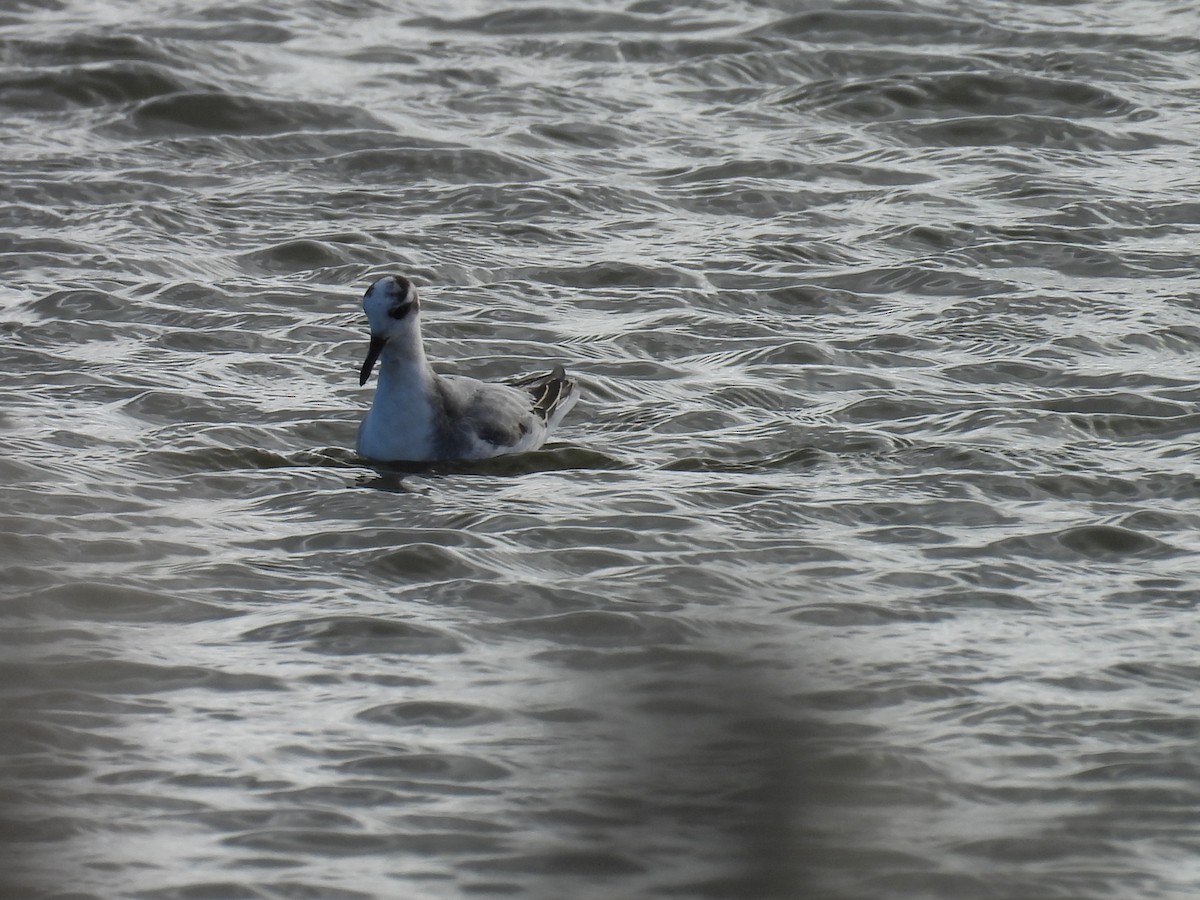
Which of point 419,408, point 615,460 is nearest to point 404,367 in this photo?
point 419,408

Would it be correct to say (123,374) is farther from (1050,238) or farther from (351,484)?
(1050,238)

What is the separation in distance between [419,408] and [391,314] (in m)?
0.56

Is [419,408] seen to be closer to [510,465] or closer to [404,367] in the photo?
[404,367]

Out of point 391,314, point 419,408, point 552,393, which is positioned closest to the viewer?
point 419,408

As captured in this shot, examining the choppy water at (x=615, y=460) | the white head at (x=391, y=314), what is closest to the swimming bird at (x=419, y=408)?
the white head at (x=391, y=314)

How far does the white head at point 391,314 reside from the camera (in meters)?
10.4

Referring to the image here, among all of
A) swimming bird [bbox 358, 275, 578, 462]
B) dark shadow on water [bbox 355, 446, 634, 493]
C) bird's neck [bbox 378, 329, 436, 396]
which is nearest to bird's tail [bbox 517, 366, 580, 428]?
swimming bird [bbox 358, 275, 578, 462]

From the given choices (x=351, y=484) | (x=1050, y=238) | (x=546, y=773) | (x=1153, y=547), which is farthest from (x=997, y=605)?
(x=1050, y=238)

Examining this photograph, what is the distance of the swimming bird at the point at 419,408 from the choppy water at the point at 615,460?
0.24 meters

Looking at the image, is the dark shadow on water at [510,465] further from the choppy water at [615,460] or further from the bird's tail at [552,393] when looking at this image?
the bird's tail at [552,393]

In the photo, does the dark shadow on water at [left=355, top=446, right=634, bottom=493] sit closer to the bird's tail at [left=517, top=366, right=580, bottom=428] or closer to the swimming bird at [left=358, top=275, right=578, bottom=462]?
the swimming bird at [left=358, top=275, right=578, bottom=462]

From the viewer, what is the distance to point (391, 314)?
10469 mm

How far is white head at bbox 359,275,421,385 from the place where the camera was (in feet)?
34.3

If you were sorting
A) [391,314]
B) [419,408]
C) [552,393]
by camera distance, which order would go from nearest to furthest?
1. [419,408]
2. [391,314]
3. [552,393]
